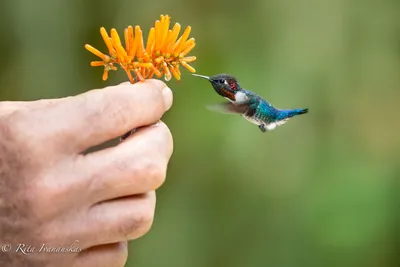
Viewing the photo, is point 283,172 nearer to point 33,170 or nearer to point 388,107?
point 388,107

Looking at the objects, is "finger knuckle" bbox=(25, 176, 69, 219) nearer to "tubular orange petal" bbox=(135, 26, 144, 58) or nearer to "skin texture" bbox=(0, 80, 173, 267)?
"skin texture" bbox=(0, 80, 173, 267)

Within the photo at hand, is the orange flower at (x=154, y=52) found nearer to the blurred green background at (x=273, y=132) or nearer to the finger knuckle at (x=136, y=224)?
the finger knuckle at (x=136, y=224)

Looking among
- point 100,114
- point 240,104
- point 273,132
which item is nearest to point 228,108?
point 240,104

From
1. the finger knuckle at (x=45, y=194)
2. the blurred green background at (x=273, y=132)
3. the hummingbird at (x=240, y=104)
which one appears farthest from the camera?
the blurred green background at (x=273, y=132)

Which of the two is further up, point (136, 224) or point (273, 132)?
point (136, 224)

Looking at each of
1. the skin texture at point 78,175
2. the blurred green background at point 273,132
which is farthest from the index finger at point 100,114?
the blurred green background at point 273,132

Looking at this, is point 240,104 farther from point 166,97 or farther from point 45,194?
point 45,194
